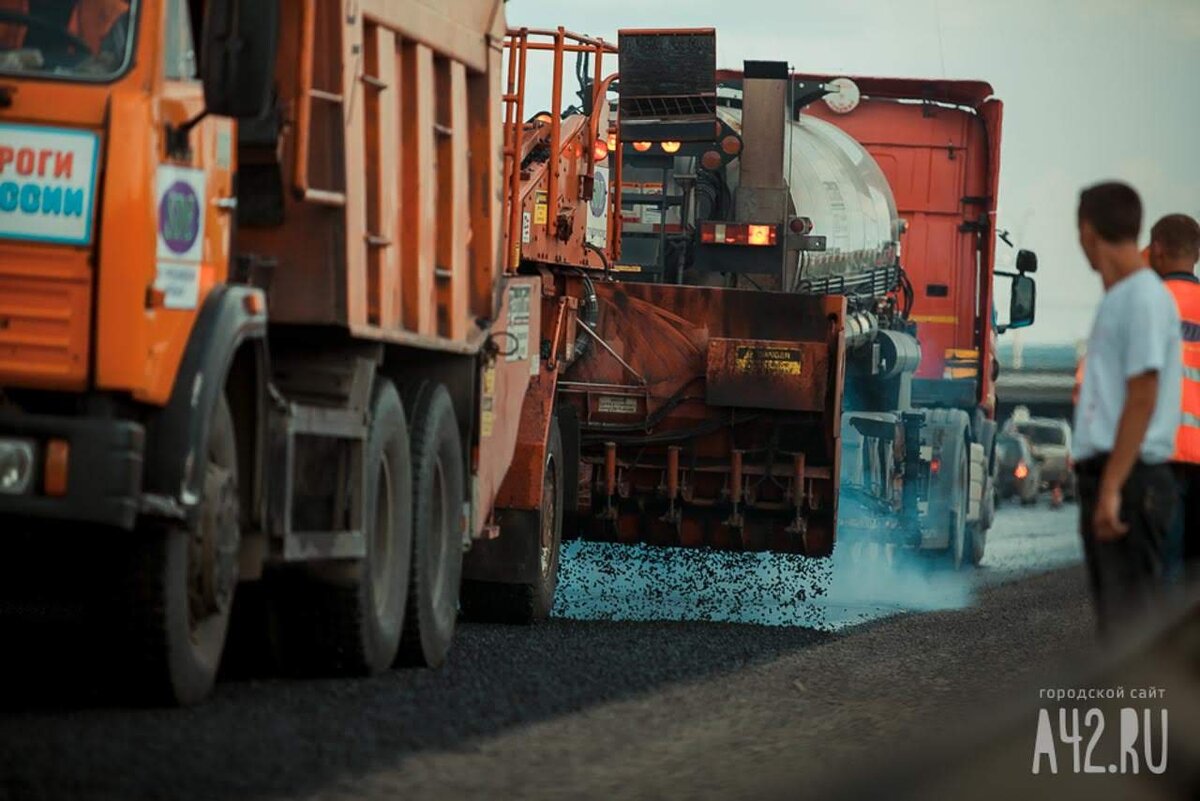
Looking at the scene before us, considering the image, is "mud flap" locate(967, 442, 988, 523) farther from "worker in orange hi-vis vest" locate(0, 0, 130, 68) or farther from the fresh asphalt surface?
"worker in orange hi-vis vest" locate(0, 0, 130, 68)

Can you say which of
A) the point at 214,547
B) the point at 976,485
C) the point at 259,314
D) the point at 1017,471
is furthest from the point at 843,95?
the point at 1017,471

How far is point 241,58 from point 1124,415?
9.00 feet

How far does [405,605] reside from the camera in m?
9.48

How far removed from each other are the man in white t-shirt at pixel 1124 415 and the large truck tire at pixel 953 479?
13101mm

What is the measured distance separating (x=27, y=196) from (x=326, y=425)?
1.81m

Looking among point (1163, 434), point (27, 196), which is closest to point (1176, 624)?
point (1163, 434)

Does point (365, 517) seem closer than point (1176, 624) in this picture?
No

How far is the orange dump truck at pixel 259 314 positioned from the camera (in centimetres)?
675

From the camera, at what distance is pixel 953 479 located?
64.1ft

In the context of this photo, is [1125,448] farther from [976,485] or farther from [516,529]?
[976,485]

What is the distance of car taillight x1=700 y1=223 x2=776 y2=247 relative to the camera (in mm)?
16197

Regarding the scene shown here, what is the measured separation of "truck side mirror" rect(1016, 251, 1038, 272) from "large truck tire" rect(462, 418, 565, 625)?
383 inches

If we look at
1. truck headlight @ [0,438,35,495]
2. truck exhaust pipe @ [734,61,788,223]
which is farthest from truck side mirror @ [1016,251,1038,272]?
truck headlight @ [0,438,35,495]

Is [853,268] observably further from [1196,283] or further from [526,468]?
[1196,283]
